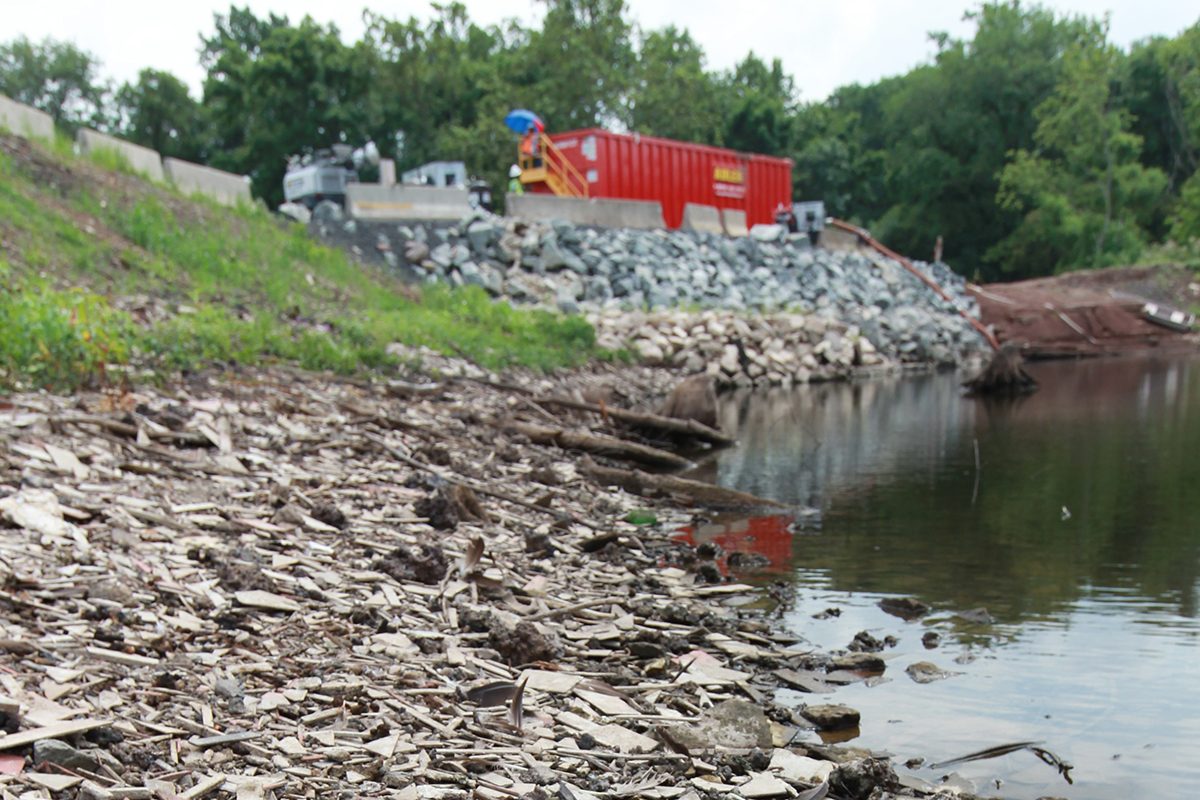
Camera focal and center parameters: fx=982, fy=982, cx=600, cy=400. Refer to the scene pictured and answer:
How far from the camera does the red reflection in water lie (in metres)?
7.43

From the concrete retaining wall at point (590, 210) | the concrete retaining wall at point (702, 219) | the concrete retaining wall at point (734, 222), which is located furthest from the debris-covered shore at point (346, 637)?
the concrete retaining wall at point (734, 222)

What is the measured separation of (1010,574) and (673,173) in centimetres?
2703

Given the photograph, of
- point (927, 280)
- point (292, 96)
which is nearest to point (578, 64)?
point (292, 96)

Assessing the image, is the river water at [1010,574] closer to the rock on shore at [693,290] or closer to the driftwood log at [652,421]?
the driftwood log at [652,421]

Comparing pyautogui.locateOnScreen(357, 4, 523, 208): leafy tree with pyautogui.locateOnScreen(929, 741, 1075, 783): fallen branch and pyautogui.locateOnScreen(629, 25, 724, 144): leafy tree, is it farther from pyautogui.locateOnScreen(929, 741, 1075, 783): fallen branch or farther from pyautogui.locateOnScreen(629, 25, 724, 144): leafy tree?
pyautogui.locateOnScreen(929, 741, 1075, 783): fallen branch

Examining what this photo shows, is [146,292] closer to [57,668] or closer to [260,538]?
[260,538]

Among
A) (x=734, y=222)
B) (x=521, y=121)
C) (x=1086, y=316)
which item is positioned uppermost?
(x=521, y=121)

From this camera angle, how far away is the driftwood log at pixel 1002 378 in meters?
21.3

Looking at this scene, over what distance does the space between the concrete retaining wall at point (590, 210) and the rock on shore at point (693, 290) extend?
0.73m

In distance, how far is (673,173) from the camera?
32844 millimetres

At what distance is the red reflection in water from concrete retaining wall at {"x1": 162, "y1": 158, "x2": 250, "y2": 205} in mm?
15575

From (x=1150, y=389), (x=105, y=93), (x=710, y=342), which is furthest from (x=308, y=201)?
(x=105, y=93)

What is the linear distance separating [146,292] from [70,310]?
4374 mm

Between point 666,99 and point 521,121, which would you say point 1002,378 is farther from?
point 666,99
